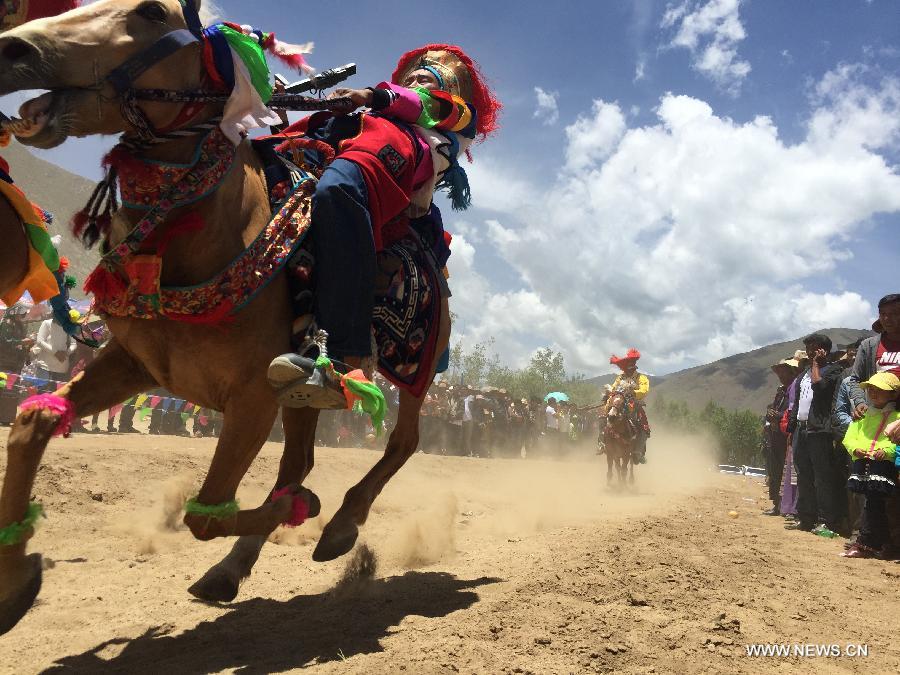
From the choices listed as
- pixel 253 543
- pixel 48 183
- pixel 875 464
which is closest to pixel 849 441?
pixel 875 464

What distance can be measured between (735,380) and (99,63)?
512 feet

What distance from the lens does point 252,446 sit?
10.5ft

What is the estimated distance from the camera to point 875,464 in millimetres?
6035

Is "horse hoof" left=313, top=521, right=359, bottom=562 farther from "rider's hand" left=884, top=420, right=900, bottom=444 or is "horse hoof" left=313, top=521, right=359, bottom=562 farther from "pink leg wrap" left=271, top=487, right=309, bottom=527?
"rider's hand" left=884, top=420, right=900, bottom=444

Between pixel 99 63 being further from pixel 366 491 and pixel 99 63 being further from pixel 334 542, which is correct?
pixel 366 491

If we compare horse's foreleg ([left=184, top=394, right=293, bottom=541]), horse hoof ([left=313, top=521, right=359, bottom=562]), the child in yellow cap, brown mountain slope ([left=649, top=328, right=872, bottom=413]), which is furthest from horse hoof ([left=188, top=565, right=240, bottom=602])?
brown mountain slope ([left=649, top=328, right=872, bottom=413])

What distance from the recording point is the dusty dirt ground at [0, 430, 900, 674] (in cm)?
285

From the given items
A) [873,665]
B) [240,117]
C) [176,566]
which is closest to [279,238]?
A: [240,117]

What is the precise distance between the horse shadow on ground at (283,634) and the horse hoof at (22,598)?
29 centimetres

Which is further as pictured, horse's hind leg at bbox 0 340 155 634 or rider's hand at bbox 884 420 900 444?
rider's hand at bbox 884 420 900 444

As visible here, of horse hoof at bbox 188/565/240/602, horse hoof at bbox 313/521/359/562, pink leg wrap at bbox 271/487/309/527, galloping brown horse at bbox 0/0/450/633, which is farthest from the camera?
horse hoof at bbox 313/521/359/562

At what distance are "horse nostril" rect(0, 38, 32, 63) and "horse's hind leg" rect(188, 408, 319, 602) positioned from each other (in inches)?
95.1

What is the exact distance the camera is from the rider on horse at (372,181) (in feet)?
10.9

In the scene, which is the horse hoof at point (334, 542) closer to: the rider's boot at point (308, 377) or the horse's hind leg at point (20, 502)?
the rider's boot at point (308, 377)
